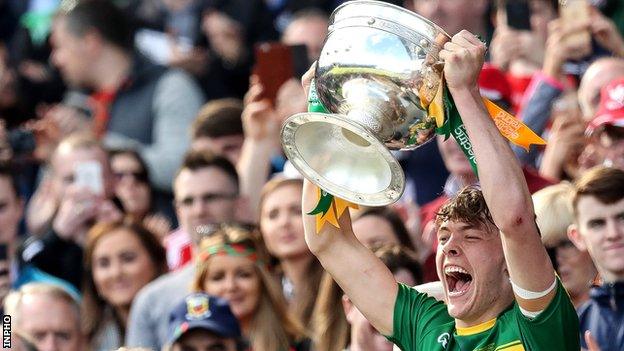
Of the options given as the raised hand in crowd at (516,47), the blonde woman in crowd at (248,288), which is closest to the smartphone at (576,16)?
the raised hand in crowd at (516,47)

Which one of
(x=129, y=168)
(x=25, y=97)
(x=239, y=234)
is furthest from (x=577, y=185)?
(x=25, y=97)

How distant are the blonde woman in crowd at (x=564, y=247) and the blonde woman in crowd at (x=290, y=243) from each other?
58.9 inches

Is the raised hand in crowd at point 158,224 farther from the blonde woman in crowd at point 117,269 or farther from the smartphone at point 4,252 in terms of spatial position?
the smartphone at point 4,252

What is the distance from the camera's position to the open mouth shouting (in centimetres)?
502

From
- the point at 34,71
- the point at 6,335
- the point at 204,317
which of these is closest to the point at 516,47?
the point at 204,317

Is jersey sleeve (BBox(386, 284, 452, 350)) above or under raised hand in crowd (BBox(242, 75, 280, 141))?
above

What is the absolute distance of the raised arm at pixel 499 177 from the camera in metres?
4.68

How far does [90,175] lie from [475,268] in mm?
4666

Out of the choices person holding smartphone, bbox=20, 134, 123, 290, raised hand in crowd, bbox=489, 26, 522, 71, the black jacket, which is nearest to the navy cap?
the black jacket

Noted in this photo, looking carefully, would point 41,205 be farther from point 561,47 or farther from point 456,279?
point 456,279

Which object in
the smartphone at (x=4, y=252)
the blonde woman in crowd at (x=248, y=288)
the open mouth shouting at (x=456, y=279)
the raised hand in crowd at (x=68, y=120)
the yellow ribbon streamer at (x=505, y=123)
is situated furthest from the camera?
the raised hand in crowd at (x=68, y=120)

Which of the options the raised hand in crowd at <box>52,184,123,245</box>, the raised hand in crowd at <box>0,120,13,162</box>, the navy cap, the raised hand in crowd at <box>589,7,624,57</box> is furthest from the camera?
the raised hand in crowd at <box>0,120,13,162</box>

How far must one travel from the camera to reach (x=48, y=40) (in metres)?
12.2

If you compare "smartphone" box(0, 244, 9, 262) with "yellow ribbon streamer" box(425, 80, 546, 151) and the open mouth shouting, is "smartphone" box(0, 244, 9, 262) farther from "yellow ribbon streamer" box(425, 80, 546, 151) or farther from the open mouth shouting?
"yellow ribbon streamer" box(425, 80, 546, 151)
